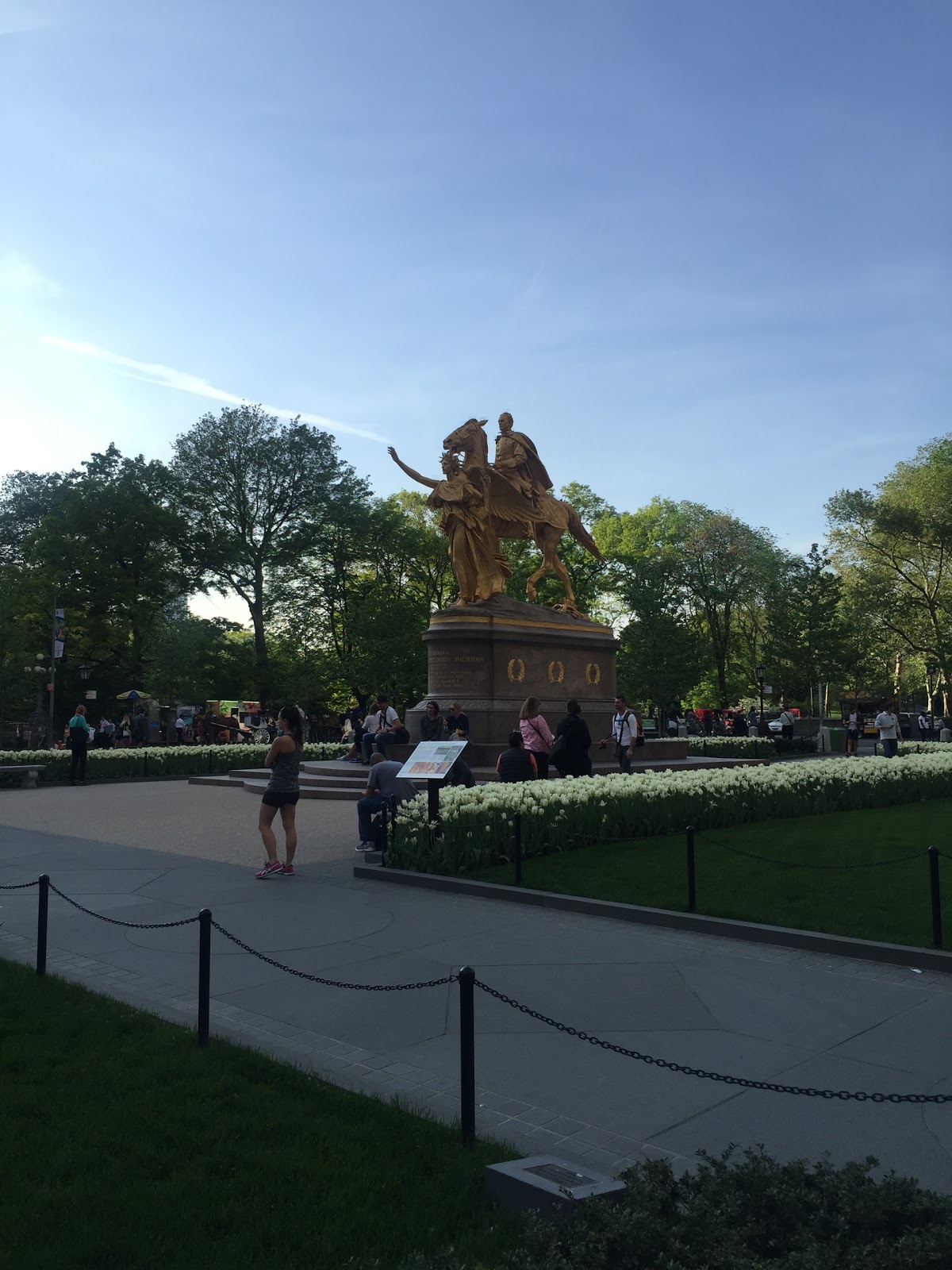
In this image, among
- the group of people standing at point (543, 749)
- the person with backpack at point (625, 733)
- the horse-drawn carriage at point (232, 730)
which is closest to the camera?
the group of people standing at point (543, 749)

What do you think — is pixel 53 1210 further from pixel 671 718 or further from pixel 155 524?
pixel 671 718

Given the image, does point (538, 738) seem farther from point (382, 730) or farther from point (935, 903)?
point (935, 903)

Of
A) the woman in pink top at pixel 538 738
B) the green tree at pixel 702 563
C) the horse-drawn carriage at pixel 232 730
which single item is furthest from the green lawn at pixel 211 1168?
the green tree at pixel 702 563

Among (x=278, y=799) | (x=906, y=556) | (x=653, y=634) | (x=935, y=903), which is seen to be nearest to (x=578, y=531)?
→ (x=278, y=799)

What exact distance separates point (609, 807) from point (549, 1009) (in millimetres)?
6546

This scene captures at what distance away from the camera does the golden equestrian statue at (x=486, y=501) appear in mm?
24641

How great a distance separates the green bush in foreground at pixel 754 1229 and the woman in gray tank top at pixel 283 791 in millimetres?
8524

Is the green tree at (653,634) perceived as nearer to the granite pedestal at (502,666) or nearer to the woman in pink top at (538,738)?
the granite pedestal at (502,666)

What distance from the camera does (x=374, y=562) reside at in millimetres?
57375

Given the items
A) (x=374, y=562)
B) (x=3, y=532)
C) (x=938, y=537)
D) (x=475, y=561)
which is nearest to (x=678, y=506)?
(x=938, y=537)

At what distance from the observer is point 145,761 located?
2864 cm

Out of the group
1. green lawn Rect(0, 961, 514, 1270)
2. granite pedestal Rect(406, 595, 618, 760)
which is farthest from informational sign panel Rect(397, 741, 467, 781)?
granite pedestal Rect(406, 595, 618, 760)

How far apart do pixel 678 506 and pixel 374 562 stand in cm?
2204

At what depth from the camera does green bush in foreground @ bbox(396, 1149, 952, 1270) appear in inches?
127
